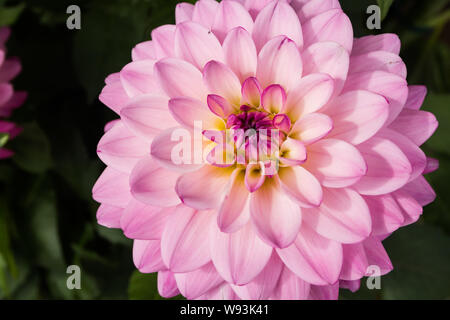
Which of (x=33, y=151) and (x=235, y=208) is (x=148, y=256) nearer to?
(x=235, y=208)

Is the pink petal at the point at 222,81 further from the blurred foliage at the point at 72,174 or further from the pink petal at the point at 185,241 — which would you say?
the blurred foliage at the point at 72,174

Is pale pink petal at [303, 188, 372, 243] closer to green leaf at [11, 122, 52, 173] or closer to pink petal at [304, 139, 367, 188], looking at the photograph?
pink petal at [304, 139, 367, 188]

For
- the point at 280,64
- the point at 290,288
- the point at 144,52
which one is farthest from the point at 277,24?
the point at 290,288

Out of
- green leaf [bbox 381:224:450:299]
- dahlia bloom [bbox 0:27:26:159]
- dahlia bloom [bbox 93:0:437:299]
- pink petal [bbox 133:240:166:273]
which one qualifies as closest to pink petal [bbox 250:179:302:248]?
dahlia bloom [bbox 93:0:437:299]

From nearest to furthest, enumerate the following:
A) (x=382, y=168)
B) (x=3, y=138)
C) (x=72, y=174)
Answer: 1. (x=382, y=168)
2. (x=3, y=138)
3. (x=72, y=174)
